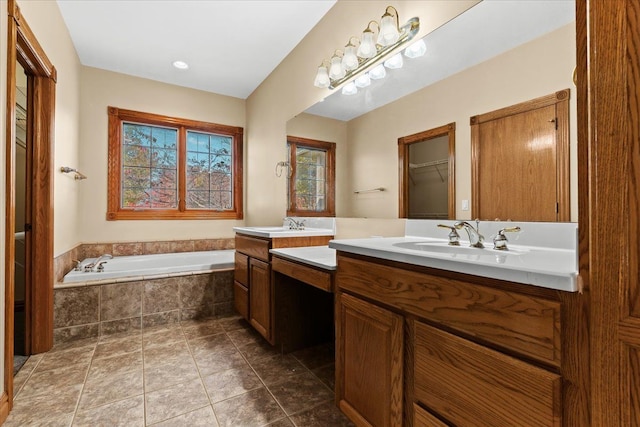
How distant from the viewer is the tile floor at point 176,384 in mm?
1390

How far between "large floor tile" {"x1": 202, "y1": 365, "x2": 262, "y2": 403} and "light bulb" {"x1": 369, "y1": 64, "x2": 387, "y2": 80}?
1927mm

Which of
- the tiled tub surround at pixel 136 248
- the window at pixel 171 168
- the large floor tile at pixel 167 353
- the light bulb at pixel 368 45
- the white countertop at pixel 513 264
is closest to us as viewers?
the white countertop at pixel 513 264

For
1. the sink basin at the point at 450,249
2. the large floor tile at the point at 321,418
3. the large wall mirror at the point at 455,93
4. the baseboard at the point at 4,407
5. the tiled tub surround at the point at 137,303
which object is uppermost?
the large wall mirror at the point at 455,93

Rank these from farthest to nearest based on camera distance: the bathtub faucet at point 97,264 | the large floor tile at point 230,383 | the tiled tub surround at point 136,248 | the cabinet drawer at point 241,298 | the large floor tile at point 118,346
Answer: the tiled tub surround at point 136,248 < the bathtub faucet at point 97,264 < the cabinet drawer at point 241,298 < the large floor tile at point 118,346 < the large floor tile at point 230,383

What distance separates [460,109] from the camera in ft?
4.63

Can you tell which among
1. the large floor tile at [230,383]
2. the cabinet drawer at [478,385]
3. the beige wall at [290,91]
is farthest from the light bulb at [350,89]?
the large floor tile at [230,383]

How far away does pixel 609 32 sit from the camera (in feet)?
1.93

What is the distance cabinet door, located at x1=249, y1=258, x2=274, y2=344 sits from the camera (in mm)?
1993

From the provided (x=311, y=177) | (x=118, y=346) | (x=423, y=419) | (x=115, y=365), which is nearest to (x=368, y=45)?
(x=311, y=177)

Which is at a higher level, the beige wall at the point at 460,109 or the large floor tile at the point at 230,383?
the beige wall at the point at 460,109

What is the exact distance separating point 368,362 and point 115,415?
3.99ft

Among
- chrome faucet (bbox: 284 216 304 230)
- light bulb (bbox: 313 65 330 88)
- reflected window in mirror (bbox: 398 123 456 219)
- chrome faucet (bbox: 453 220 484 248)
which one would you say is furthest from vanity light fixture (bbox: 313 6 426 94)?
chrome faucet (bbox: 284 216 304 230)

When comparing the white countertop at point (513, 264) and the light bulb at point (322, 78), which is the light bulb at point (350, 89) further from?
the white countertop at point (513, 264)

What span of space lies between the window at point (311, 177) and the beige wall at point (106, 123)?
0.35 metres
